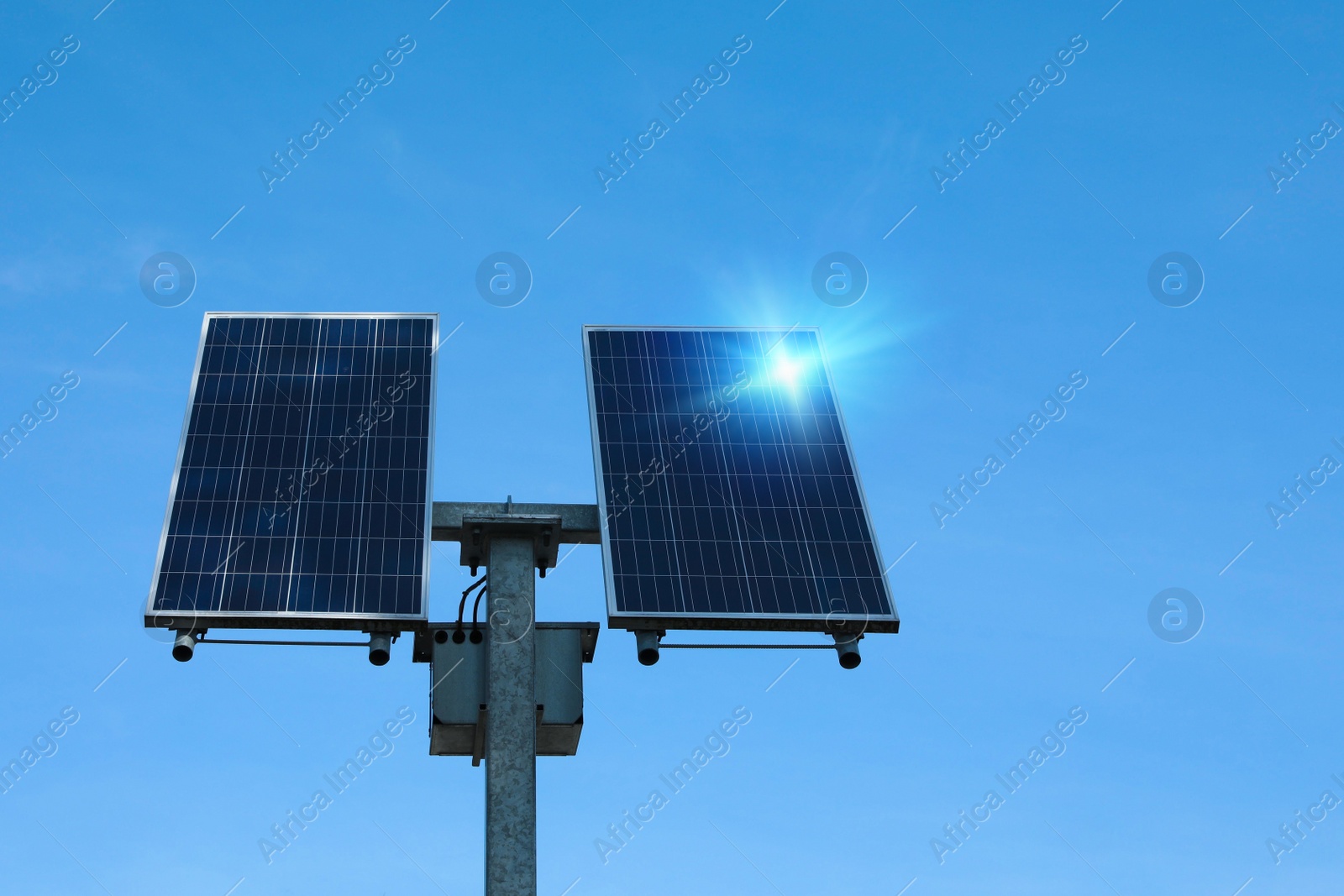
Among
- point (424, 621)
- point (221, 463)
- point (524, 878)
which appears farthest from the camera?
point (221, 463)

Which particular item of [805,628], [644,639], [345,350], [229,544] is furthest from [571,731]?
[345,350]

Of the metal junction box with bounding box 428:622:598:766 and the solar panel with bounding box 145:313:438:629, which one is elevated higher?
the solar panel with bounding box 145:313:438:629

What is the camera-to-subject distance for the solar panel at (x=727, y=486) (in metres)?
20.2

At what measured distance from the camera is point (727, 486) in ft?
72.7

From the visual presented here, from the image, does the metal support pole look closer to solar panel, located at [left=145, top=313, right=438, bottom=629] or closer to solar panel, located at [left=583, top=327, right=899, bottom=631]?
solar panel, located at [left=145, top=313, right=438, bottom=629]

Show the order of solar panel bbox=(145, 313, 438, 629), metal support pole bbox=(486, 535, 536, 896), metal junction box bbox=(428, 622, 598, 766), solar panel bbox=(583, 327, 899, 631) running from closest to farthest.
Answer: metal support pole bbox=(486, 535, 536, 896)
solar panel bbox=(145, 313, 438, 629)
metal junction box bbox=(428, 622, 598, 766)
solar panel bbox=(583, 327, 899, 631)

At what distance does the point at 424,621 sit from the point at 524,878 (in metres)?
3.86

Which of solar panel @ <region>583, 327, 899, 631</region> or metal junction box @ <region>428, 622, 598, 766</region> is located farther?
solar panel @ <region>583, 327, 899, 631</region>

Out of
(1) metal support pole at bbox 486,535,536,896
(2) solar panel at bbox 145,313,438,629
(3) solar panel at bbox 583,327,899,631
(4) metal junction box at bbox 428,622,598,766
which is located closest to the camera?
(1) metal support pole at bbox 486,535,536,896

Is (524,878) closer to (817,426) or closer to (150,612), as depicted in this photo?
(150,612)

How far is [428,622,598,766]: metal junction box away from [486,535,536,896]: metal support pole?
24cm

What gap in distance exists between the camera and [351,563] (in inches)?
790

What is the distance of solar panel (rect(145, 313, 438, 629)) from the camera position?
64.0 feet

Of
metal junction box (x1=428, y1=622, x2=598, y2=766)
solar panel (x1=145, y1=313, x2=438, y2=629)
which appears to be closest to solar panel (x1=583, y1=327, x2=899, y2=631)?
metal junction box (x1=428, y1=622, x2=598, y2=766)
